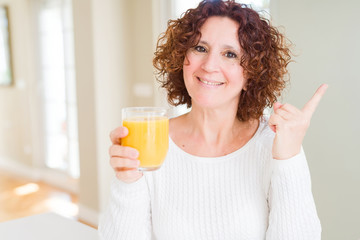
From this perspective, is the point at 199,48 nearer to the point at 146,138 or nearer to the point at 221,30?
the point at 221,30

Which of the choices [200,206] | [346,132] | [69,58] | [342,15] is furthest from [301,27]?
[69,58]

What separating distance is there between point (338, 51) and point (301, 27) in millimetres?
312

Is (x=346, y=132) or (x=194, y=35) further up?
(x=194, y=35)

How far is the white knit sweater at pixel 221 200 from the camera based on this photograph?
1209 mm

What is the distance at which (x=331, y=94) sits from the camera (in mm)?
2428

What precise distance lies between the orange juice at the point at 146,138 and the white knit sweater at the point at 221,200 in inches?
8.5

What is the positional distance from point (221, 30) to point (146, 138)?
0.57 meters

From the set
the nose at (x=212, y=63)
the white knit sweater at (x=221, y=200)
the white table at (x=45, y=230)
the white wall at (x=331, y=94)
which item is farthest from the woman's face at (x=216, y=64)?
the white wall at (x=331, y=94)

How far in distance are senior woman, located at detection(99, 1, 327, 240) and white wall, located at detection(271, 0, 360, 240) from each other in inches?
41.3

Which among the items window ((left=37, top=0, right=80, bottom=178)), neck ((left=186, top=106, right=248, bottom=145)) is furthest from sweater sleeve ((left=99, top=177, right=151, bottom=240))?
window ((left=37, top=0, right=80, bottom=178))

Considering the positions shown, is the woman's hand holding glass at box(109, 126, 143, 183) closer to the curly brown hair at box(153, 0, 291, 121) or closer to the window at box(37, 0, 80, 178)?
the curly brown hair at box(153, 0, 291, 121)

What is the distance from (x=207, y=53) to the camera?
4.58ft

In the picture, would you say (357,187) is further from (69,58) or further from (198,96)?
(69,58)

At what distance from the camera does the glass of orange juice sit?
105 centimetres
